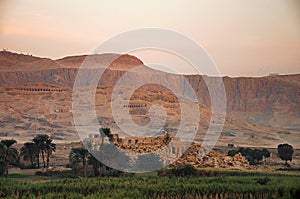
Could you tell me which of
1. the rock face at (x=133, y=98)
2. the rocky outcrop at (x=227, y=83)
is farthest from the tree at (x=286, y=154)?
the rocky outcrop at (x=227, y=83)

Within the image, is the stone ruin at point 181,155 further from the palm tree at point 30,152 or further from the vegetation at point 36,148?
the palm tree at point 30,152

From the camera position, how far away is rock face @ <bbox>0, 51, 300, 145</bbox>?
8212cm

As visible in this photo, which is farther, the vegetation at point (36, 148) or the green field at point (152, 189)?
the vegetation at point (36, 148)

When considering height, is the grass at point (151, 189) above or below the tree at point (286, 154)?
below

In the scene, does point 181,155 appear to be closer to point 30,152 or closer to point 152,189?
point 30,152

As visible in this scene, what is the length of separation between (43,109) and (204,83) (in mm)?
65164

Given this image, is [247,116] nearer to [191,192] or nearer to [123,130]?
[123,130]

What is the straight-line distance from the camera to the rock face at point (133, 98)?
82.1m

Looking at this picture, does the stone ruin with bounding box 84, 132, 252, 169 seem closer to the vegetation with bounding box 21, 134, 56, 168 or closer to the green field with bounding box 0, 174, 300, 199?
the vegetation with bounding box 21, 134, 56, 168

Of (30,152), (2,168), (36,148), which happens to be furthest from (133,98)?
(2,168)

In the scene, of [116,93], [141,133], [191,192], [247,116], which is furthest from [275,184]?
[247,116]

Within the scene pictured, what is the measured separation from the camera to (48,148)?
44.1 metres

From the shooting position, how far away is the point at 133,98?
310 ft

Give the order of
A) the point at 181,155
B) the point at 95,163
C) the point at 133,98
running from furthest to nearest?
the point at 133,98, the point at 181,155, the point at 95,163
